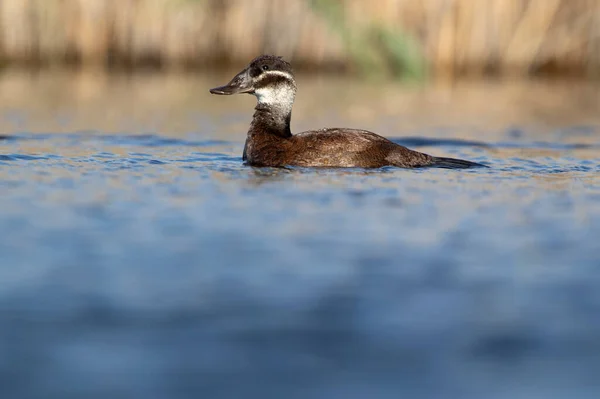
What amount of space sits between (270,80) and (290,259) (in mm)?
4030

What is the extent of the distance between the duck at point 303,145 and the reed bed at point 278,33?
7328 mm

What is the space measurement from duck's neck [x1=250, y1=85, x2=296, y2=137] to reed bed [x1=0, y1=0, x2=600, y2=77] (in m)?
7.32

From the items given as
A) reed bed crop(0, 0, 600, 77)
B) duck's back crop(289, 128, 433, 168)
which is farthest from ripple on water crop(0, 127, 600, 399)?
reed bed crop(0, 0, 600, 77)

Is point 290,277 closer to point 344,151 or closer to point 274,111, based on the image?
point 344,151

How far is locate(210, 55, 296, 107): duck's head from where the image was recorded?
8.38 m

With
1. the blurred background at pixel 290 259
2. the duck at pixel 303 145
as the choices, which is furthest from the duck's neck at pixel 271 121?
the blurred background at pixel 290 259

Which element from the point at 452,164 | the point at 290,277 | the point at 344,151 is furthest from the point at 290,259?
the point at 452,164

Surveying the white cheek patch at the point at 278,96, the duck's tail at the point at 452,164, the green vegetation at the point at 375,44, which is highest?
the green vegetation at the point at 375,44

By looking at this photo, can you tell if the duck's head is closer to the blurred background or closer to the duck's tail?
the blurred background

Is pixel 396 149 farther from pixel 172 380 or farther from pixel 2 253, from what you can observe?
pixel 172 380

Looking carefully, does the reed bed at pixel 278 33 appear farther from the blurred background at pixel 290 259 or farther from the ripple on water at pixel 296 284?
the ripple on water at pixel 296 284

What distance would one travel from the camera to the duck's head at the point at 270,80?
838 cm

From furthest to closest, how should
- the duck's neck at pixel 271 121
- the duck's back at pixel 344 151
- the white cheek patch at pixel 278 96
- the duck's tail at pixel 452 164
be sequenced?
the white cheek patch at pixel 278 96 → the duck's neck at pixel 271 121 → the duck's tail at pixel 452 164 → the duck's back at pixel 344 151

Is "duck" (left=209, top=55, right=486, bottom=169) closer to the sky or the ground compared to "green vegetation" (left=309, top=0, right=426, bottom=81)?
closer to the ground
